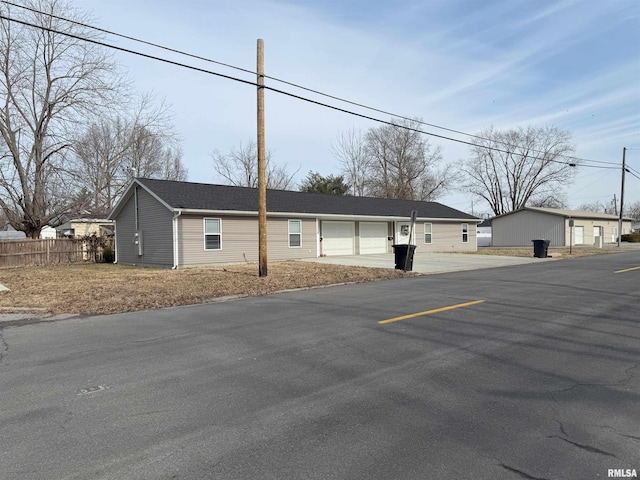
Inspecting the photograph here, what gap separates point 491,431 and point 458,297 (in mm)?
7007

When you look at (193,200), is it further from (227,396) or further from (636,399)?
(636,399)

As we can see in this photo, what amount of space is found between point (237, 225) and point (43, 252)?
10828mm

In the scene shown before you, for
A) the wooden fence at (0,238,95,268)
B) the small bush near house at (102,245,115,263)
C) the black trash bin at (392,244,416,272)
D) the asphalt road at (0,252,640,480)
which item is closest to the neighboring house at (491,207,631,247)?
the black trash bin at (392,244,416,272)

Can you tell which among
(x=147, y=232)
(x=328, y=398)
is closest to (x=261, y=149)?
(x=147, y=232)

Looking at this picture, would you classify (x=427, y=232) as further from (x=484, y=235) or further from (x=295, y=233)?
(x=484, y=235)

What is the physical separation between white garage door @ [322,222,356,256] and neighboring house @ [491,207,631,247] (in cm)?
2515

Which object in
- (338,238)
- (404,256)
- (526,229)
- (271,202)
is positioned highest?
(271,202)

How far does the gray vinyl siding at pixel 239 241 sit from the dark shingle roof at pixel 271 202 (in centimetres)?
60

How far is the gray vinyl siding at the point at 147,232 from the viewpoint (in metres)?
20.2

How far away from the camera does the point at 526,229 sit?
4569 cm

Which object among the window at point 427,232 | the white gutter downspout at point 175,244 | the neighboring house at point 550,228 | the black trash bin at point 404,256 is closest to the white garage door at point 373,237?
the window at point 427,232

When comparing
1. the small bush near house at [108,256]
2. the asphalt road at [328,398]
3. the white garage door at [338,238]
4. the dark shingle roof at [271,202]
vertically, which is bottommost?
the asphalt road at [328,398]

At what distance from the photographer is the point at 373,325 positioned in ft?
24.1

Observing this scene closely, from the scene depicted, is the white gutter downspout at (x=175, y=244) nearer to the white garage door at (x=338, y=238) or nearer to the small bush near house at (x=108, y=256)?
the small bush near house at (x=108, y=256)
